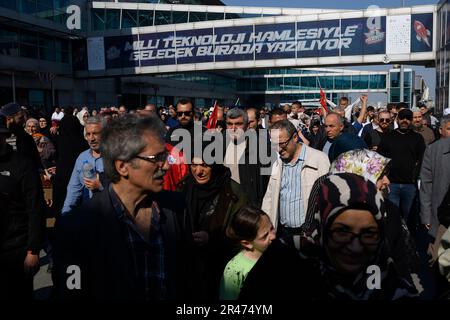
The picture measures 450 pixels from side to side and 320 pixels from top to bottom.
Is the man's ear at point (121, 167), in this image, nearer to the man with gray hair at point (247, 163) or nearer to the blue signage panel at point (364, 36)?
the man with gray hair at point (247, 163)

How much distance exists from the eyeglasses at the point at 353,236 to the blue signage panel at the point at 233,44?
24.9m

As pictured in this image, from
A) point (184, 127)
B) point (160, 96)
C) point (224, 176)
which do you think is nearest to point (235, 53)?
point (160, 96)

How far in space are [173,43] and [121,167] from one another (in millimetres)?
26431

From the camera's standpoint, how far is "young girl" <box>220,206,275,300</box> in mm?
2896

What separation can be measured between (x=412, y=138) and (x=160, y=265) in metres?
5.26

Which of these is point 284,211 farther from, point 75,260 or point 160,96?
point 160,96

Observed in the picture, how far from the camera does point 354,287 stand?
1807 millimetres

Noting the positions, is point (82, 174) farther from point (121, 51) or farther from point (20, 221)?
point (121, 51)

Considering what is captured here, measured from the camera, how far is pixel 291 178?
428cm

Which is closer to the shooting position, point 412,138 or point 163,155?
point 163,155

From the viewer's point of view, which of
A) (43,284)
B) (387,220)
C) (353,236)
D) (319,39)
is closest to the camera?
(353,236)

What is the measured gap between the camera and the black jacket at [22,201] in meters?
3.14

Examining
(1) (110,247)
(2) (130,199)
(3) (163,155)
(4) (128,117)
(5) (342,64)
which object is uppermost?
(5) (342,64)

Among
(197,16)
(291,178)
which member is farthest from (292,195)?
(197,16)
